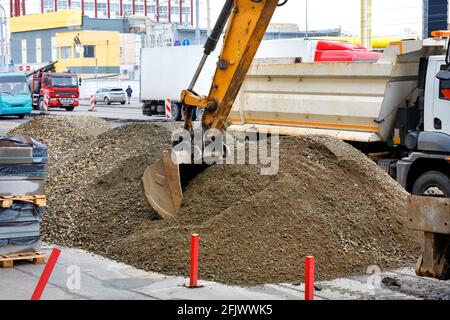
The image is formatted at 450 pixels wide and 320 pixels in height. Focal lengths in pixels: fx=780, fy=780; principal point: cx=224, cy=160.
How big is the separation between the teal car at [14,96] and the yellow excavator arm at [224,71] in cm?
3036

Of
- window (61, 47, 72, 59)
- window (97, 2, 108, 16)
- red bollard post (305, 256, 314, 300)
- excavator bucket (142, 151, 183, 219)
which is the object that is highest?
window (97, 2, 108, 16)

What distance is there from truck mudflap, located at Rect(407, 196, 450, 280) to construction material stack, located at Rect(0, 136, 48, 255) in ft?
16.6

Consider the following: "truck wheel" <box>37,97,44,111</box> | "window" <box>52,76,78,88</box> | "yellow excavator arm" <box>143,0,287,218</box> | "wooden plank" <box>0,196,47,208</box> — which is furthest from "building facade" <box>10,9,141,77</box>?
"wooden plank" <box>0,196,47,208</box>

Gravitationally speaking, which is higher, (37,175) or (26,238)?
(37,175)

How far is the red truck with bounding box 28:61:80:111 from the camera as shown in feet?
153

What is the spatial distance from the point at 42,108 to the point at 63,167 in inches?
1331

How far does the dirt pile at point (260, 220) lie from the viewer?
9.91 meters

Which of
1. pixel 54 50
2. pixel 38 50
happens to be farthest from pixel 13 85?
pixel 38 50

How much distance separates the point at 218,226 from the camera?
410 inches

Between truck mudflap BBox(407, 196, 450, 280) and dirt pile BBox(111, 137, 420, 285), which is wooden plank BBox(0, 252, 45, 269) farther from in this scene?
truck mudflap BBox(407, 196, 450, 280)

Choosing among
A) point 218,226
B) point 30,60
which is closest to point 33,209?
point 218,226

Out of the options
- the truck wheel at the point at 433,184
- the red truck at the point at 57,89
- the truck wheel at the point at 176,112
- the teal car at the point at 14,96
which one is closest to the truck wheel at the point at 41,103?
the red truck at the point at 57,89

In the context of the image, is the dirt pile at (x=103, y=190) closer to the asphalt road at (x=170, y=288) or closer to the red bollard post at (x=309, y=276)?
the asphalt road at (x=170, y=288)
